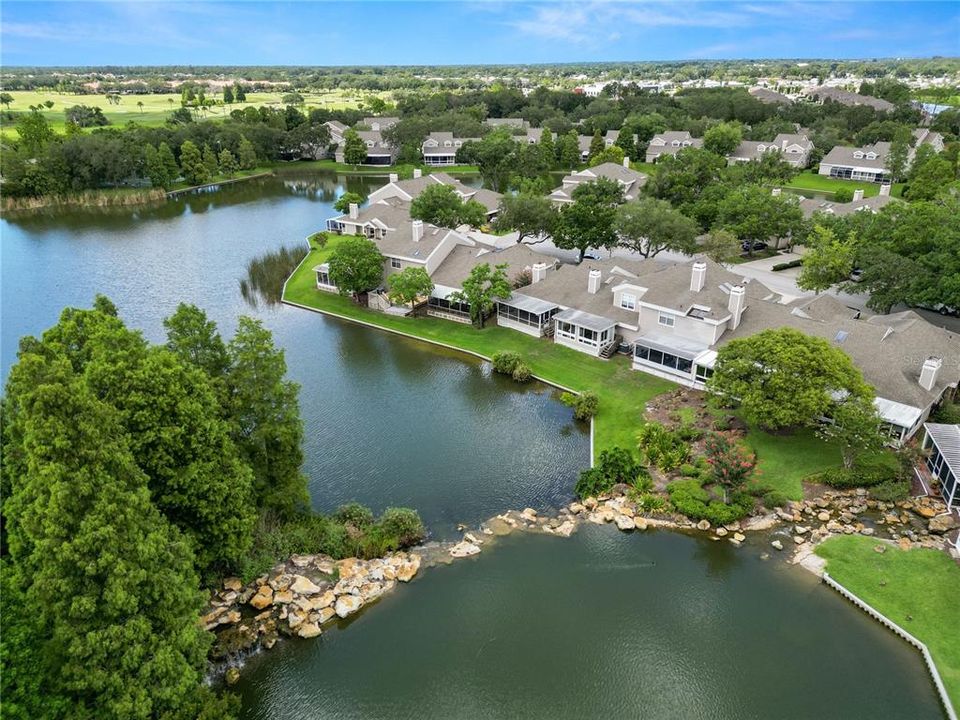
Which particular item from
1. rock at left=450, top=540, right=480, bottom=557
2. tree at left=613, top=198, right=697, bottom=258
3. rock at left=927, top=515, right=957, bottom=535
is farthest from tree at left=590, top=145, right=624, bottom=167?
rock at left=450, top=540, right=480, bottom=557

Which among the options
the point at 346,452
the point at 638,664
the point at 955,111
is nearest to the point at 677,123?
the point at 955,111

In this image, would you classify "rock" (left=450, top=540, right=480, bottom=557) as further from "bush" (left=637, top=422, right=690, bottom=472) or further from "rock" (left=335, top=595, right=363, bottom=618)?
"bush" (left=637, top=422, right=690, bottom=472)

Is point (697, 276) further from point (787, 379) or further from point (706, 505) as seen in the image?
point (706, 505)

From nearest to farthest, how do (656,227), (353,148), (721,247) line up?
(656,227) < (721,247) < (353,148)

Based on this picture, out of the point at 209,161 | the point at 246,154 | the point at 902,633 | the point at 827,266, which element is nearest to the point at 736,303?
the point at 827,266

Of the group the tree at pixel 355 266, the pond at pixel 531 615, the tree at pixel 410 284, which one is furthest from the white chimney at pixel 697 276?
the tree at pixel 355 266

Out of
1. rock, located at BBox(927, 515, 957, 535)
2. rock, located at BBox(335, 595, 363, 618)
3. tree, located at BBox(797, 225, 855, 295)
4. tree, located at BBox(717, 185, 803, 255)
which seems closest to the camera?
rock, located at BBox(335, 595, 363, 618)
